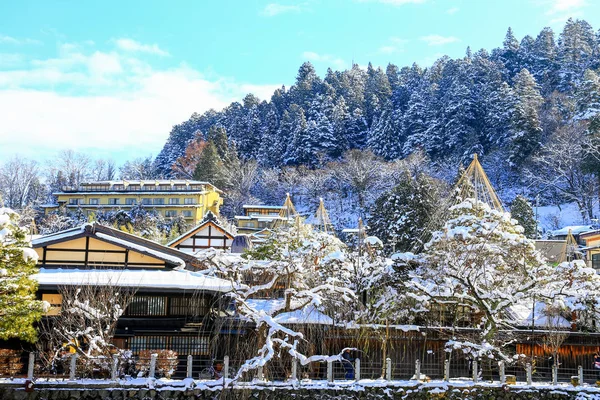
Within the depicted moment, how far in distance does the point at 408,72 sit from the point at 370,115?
14.2m

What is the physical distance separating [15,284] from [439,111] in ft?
177

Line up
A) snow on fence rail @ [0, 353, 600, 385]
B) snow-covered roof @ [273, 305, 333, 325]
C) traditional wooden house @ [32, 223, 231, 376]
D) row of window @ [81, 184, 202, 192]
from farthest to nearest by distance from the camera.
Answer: row of window @ [81, 184, 202, 192] < traditional wooden house @ [32, 223, 231, 376] < snow-covered roof @ [273, 305, 333, 325] < snow on fence rail @ [0, 353, 600, 385]

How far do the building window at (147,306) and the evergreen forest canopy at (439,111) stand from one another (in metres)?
39.1

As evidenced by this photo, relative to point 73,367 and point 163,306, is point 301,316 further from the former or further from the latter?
point 73,367

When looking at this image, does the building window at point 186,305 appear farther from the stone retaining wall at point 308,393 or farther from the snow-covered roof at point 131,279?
the stone retaining wall at point 308,393

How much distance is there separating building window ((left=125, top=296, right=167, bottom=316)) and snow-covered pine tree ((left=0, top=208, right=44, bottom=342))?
11.5 feet

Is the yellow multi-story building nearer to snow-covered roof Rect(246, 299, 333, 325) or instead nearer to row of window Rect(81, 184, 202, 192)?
row of window Rect(81, 184, 202, 192)

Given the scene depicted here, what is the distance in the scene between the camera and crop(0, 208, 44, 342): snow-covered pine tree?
15.5 meters

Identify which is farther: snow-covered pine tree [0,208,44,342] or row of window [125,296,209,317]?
row of window [125,296,209,317]

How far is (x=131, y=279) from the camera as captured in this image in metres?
18.9

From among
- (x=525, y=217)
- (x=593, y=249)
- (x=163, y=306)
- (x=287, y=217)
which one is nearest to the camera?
(x=163, y=306)

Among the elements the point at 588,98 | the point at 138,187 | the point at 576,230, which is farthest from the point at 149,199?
the point at 588,98

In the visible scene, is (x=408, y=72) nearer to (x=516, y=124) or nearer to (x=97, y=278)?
(x=516, y=124)

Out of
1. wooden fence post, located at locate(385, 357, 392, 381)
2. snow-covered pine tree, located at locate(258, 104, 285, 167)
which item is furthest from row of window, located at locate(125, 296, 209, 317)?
snow-covered pine tree, located at locate(258, 104, 285, 167)
